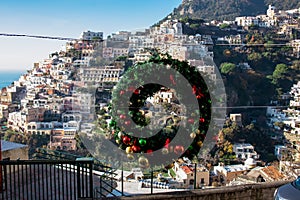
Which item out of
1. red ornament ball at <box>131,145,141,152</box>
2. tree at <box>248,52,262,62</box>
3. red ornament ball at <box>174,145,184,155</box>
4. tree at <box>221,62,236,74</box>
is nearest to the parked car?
red ornament ball at <box>174,145,184,155</box>

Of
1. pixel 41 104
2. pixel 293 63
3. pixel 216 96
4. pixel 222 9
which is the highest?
pixel 222 9

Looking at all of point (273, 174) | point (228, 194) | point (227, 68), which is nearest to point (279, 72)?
point (227, 68)

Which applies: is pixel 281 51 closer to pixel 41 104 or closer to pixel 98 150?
pixel 41 104

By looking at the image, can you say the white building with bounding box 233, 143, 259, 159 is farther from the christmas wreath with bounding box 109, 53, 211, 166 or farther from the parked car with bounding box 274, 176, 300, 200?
the parked car with bounding box 274, 176, 300, 200

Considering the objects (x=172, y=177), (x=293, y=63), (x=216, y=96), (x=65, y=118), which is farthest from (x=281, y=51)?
(x=216, y=96)

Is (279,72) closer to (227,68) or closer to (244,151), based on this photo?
(227,68)
